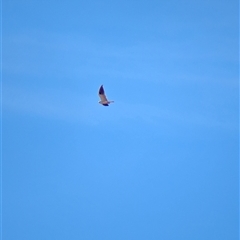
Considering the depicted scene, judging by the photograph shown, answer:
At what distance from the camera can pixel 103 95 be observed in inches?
760
